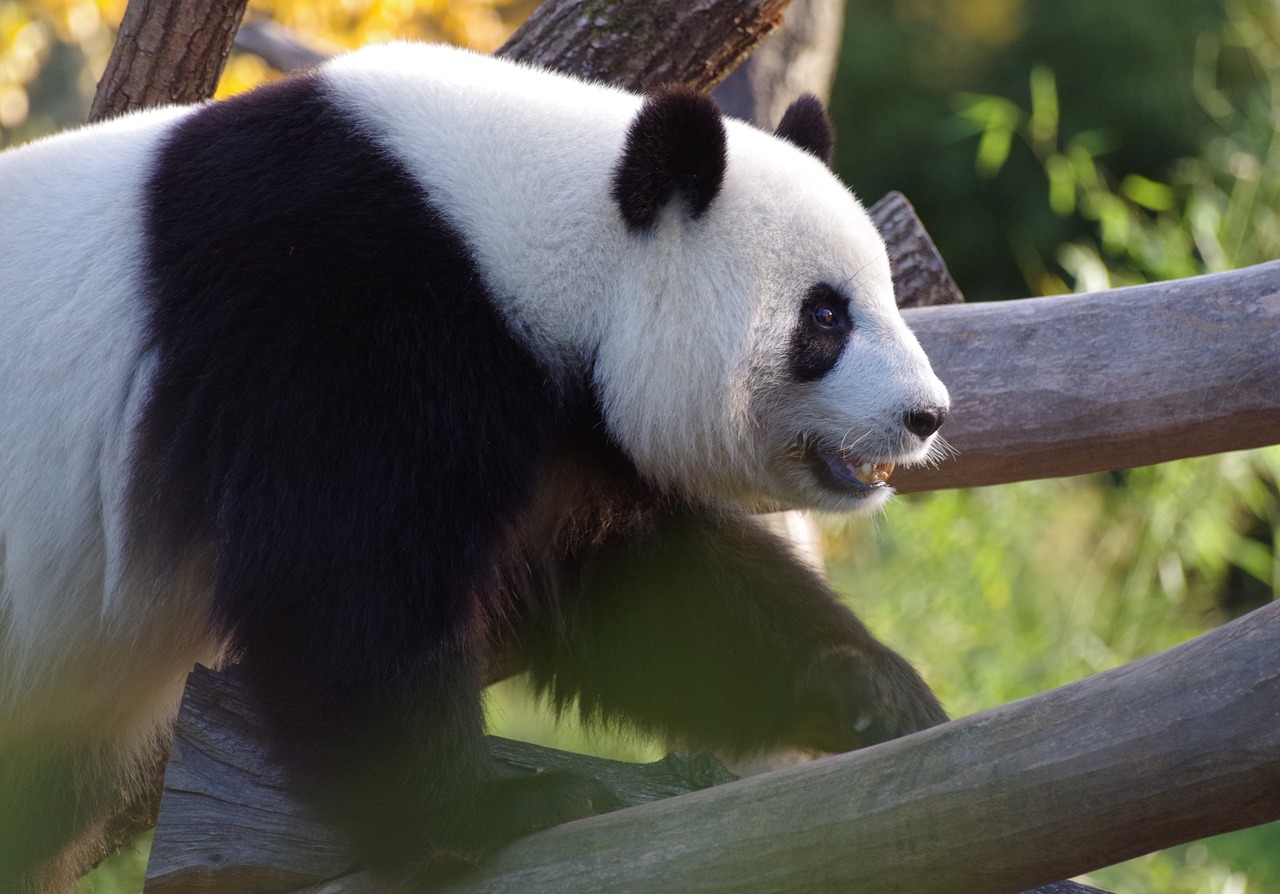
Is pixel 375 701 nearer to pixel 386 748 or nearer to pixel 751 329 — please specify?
pixel 386 748

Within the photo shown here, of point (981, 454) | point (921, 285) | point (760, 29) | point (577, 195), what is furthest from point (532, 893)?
point (760, 29)

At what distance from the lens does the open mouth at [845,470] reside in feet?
6.34

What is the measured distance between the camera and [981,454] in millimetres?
2352

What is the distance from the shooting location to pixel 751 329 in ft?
6.10

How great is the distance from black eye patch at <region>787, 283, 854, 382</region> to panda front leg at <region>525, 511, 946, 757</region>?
15.2 inches

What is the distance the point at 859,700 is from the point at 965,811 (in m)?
0.81

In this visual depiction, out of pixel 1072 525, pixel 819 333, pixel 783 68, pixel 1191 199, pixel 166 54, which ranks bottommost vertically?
pixel 1072 525

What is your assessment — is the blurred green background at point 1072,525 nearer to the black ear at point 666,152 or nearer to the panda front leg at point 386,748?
the panda front leg at point 386,748

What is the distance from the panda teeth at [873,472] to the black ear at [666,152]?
1.58 ft

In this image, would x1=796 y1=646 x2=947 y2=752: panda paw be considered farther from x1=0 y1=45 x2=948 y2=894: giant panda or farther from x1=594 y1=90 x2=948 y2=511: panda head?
x1=594 y1=90 x2=948 y2=511: panda head

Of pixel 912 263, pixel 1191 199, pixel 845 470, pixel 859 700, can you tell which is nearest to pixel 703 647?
pixel 859 700

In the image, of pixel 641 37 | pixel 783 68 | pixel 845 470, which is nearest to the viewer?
pixel 845 470

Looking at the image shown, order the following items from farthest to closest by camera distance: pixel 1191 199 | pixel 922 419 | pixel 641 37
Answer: pixel 1191 199, pixel 641 37, pixel 922 419

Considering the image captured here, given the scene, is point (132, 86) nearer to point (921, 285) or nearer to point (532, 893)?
point (921, 285)
